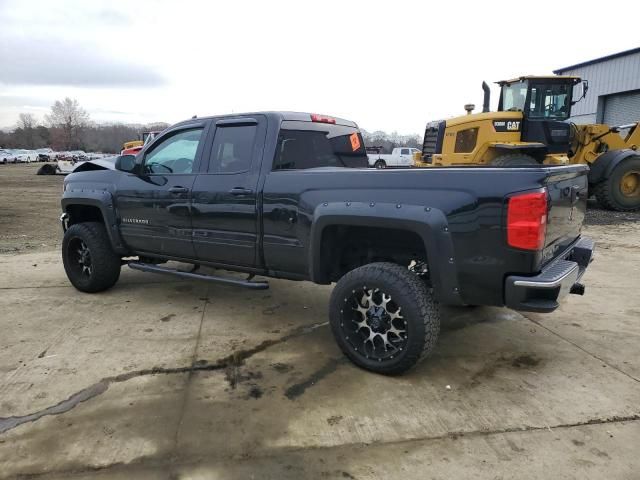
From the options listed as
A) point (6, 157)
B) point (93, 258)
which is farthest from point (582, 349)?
point (6, 157)

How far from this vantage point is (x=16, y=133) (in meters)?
104

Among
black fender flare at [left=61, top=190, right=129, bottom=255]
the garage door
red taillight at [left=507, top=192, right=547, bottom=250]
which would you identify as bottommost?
black fender flare at [left=61, top=190, right=129, bottom=255]

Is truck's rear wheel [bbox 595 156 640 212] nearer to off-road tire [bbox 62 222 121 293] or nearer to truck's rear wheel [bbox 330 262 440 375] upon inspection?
truck's rear wheel [bbox 330 262 440 375]

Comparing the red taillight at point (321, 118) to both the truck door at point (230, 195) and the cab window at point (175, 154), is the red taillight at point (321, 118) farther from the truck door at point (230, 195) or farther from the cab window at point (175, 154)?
the cab window at point (175, 154)

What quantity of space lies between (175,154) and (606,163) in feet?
35.0

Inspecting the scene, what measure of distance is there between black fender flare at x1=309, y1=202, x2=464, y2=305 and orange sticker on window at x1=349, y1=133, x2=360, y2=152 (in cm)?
169

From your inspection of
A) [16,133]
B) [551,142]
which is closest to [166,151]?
[551,142]

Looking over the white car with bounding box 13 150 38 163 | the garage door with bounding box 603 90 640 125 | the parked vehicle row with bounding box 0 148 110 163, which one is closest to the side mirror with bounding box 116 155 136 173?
the garage door with bounding box 603 90 640 125

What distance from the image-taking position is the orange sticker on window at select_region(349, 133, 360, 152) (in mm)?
5145

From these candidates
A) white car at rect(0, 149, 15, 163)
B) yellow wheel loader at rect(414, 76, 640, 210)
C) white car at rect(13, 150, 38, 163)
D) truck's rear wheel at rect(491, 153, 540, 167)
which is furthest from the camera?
white car at rect(13, 150, 38, 163)

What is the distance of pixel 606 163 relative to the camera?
11.7 meters

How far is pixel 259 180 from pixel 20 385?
7.56 feet

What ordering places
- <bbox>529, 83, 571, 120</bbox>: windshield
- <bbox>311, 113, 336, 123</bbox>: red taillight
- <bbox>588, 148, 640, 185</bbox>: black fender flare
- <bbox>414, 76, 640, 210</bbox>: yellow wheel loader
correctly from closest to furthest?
<bbox>311, 113, 336, 123</bbox>: red taillight → <bbox>414, 76, 640, 210</bbox>: yellow wheel loader → <bbox>529, 83, 571, 120</bbox>: windshield → <bbox>588, 148, 640, 185</bbox>: black fender flare

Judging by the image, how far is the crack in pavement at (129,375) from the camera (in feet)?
10.0
